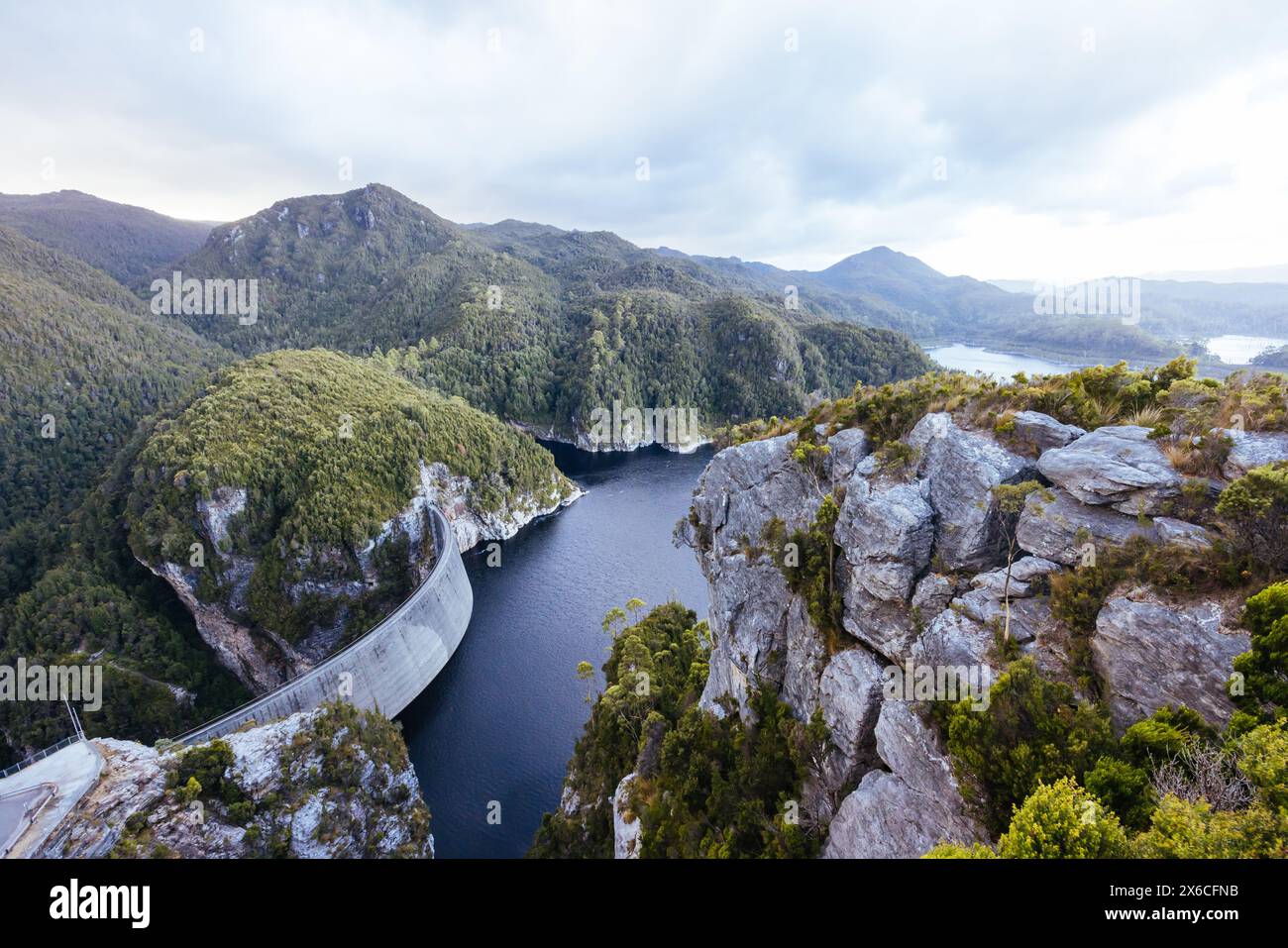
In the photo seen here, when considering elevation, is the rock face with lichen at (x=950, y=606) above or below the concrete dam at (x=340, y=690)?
above

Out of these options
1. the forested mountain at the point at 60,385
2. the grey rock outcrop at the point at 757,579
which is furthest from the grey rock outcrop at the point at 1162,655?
the forested mountain at the point at 60,385

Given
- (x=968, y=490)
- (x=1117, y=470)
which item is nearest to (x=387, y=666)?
(x=968, y=490)

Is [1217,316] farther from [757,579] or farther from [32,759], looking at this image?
[32,759]

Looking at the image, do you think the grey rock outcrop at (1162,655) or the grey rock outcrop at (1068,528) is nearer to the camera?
the grey rock outcrop at (1162,655)

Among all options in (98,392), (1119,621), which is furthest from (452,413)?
(1119,621)

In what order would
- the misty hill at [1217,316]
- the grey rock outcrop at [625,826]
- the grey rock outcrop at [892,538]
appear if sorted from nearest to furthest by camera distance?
the grey rock outcrop at [892,538]
the grey rock outcrop at [625,826]
the misty hill at [1217,316]

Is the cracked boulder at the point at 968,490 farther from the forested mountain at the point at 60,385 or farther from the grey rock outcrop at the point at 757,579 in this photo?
the forested mountain at the point at 60,385
